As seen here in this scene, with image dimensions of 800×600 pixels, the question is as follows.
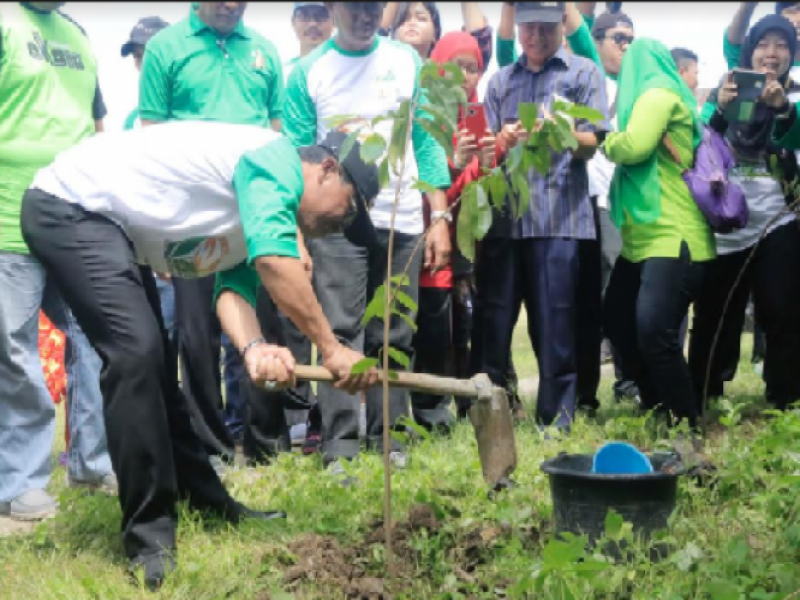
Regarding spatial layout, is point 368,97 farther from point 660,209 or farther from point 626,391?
point 626,391

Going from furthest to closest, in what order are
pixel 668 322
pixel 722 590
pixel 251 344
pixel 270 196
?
pixel 668 322
pixel 251 344
pixel 270 196
pixel 722 590

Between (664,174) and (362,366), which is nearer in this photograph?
(362,366)

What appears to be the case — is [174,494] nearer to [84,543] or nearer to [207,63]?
[84,543]

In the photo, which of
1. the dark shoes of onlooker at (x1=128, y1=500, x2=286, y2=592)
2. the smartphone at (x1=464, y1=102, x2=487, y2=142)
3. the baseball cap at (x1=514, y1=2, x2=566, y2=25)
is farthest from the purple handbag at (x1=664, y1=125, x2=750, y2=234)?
the dark shoes of onlooker at (x1=128, y1=500, x2=286, y2=592)

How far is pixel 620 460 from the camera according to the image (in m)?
3.35

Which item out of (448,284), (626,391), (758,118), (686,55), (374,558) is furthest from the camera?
(686,55)

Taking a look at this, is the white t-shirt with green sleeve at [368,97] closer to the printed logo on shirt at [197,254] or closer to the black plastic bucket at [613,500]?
the printed logo on shirt at [197,254]

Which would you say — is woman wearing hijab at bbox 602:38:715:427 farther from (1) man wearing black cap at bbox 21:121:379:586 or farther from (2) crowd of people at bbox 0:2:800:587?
(1) man wearing black cap at bbox 21:121:379:586

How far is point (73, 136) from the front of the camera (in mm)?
4512

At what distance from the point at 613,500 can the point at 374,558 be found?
2.52 feet

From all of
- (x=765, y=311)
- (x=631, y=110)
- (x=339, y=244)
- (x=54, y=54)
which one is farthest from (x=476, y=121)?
(x=54, y=54)

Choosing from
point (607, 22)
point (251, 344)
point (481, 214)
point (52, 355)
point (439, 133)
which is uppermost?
point (607, 22)

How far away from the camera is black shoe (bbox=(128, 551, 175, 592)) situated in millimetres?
3305

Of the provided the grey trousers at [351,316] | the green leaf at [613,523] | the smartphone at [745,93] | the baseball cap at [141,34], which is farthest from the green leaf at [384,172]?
the baseball cap at [141,34]
